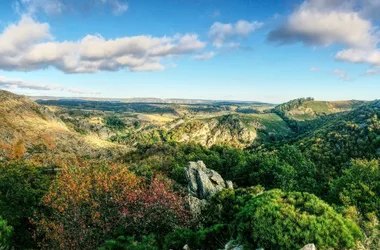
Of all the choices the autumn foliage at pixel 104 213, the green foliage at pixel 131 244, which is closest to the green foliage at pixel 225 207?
the autumn foliage at pixel 104 213

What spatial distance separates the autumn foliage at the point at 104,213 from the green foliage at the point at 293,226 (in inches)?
400

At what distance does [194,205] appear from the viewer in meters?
29.4

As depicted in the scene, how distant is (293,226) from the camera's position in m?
15.4

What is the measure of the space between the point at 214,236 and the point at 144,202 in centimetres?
1006

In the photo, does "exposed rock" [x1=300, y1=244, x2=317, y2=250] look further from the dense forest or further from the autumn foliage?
the autumn foliage

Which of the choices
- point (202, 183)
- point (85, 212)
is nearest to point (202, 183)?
point (202, 183)

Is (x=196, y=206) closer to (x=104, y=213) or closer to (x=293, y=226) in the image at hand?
(x=104, y=213)

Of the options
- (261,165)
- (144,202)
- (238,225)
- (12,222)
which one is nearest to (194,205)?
(144,202)

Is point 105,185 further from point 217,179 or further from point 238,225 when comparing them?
point 238,225

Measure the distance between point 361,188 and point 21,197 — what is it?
1750 inches

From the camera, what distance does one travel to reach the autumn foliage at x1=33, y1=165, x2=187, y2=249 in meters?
25.9

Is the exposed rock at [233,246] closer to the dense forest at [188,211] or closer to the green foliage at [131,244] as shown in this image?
the dense forest at [188,211]

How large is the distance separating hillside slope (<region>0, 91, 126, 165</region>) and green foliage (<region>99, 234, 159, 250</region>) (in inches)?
3272

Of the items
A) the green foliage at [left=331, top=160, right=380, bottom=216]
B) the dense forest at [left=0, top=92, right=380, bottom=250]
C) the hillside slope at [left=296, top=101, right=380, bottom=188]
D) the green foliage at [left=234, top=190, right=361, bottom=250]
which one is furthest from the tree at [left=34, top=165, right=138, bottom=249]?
the hillside slope at [left=296, top=101, right=380, bottom=188]
